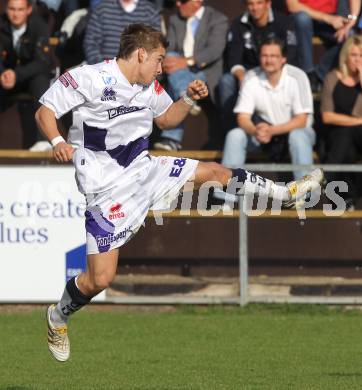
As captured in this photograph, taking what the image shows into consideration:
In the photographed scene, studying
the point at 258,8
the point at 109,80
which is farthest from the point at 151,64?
the point at 258,8

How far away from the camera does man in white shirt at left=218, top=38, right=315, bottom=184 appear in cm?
1185

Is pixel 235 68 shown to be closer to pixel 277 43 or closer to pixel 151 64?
pixel 277 43

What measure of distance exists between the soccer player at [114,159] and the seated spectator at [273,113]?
3851 mm

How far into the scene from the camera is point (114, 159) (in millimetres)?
7832

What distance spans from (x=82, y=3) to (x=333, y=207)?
412 cm

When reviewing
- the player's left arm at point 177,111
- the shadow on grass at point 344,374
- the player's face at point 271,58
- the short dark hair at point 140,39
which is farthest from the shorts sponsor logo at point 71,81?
the player's face at point 271,58

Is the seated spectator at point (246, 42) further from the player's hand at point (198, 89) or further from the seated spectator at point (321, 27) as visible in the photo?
the player's hand at point (198, 89)

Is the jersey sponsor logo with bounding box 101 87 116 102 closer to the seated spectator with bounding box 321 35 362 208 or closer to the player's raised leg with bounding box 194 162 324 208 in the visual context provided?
the player's raised leg with bounding box 194 162 324 208

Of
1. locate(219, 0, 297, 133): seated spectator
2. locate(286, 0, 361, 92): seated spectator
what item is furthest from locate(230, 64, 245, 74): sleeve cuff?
locate(286, 0, 361, 92): seated spectator

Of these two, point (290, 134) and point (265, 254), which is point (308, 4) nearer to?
point (290, 134)

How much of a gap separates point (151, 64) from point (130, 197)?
0.91 m

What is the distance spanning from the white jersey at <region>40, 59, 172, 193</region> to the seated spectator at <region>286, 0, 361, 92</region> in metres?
5.22

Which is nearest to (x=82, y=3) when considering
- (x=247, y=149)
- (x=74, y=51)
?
(x=74, y=51)

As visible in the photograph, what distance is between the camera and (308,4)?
13242mm
